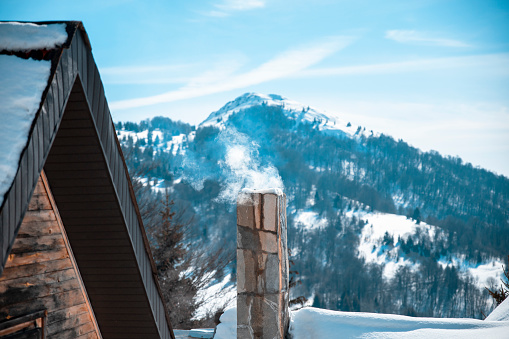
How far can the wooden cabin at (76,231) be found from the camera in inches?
113

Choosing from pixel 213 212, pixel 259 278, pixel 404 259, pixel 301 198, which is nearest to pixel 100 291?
pixel 259 278

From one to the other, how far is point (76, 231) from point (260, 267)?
270 cm

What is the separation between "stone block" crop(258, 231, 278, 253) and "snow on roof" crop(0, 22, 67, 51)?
3.83 metres

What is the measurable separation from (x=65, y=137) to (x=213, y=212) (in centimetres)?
10085

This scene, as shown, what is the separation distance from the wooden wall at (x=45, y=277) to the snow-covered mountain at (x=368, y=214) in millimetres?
68707

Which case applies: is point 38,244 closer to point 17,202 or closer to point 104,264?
point 104,264

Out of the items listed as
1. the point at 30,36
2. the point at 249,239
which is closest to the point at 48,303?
the point at 30,36

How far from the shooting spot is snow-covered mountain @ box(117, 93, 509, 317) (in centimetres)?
10325

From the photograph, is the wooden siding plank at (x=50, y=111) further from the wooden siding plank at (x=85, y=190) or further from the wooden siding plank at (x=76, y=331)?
the wooden siding plank at (x=76, y=331)

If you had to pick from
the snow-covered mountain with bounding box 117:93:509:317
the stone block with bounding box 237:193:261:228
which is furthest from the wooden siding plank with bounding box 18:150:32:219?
the snow-covered mountain with bounding box 117:93:509:317

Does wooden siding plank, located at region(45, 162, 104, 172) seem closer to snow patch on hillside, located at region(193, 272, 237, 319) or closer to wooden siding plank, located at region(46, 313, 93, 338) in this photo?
wooden siding plank, located at region(46, 313, 93, 338)

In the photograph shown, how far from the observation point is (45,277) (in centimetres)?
405

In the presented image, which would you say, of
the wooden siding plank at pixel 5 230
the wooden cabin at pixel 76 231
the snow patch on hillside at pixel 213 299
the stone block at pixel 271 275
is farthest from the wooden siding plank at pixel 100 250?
the snow patch on hillside at pixel 213 299

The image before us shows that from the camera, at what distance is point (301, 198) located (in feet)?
513
